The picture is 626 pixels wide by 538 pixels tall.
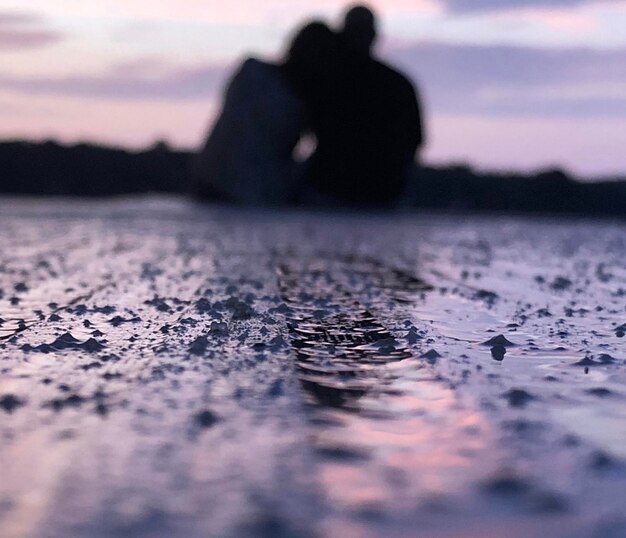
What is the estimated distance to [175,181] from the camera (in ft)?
43.6

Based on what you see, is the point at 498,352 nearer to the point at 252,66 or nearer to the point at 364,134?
the point at 364,134

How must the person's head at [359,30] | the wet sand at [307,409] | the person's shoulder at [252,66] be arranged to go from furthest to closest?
the person's head at [359,30] → the person's shoulder at [252,66] → the wet sand at [307,409]

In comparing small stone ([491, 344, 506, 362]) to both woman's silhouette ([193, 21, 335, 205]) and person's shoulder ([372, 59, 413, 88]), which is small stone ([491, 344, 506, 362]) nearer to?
woman's silhouette ([193, 21, 335, 205])

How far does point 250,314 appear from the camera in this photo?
1806mm

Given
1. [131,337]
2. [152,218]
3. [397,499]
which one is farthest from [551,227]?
[397,499]

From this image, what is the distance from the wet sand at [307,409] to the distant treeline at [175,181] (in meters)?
9.72

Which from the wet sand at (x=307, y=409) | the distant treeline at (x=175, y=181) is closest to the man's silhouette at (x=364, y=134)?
the distant treeline at (x=175, y=181)

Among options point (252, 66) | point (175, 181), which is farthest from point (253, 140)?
point (175, 181)

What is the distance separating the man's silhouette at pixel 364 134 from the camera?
9.95m

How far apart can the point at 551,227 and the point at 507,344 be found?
6138 mm

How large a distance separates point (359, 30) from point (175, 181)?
13.4 feet

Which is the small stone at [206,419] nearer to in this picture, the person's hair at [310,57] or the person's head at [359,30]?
the person's hair at [310,57]

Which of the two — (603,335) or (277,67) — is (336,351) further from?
(277,67)

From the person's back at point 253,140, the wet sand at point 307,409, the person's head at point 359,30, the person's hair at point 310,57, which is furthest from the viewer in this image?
the person's head at point 359,30
